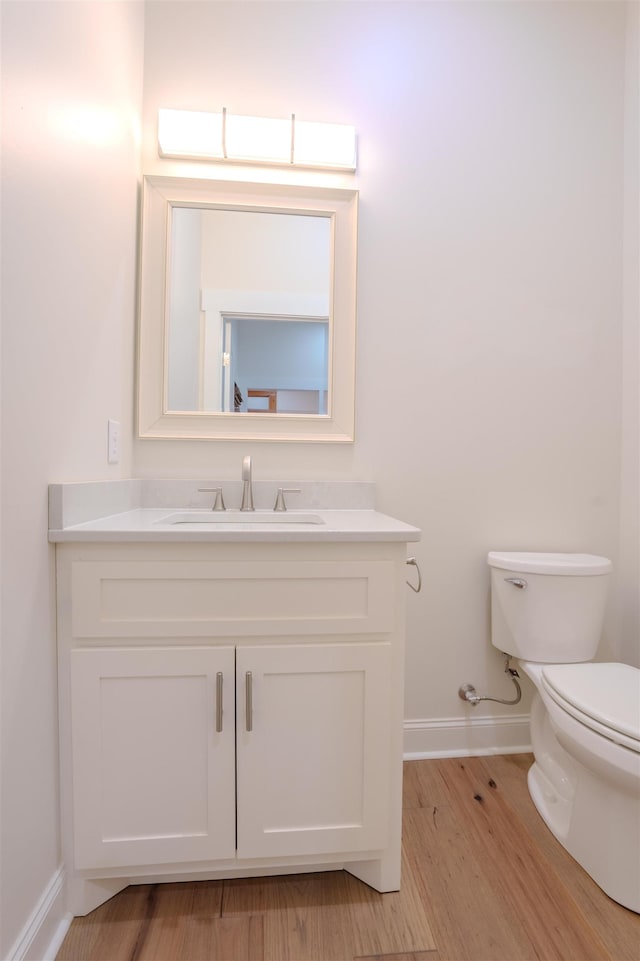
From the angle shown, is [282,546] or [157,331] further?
[157,331]

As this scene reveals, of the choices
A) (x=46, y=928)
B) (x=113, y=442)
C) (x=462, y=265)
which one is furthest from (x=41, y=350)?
(x=462, y=265)

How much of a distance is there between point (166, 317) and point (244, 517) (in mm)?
723

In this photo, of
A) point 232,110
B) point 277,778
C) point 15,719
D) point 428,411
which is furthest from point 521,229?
point 15,719

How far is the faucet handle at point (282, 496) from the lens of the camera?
1.56 m

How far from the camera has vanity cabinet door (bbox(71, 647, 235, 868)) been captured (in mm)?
1017

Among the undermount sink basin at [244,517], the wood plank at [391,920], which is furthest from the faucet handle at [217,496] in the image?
the wood plank at [391,920]

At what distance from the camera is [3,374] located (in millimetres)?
814

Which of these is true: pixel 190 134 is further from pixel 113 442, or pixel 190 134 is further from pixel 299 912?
pixel 299 912

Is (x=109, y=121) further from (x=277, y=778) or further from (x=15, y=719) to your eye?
(x=277, y=778)

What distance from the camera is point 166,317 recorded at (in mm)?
1579

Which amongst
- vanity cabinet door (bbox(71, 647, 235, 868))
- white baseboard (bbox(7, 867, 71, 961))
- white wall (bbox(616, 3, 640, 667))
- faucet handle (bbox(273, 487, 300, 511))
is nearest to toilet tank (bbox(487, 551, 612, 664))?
white wall (bbox(616, 3, 640, 667))

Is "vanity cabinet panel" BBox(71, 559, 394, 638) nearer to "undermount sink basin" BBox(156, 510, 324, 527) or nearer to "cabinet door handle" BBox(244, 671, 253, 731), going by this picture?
"cabinet door handle" BBox(244, 671, 253, 731)

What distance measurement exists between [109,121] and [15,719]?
145cm

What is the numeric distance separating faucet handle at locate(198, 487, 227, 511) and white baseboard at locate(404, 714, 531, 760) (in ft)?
3.25
